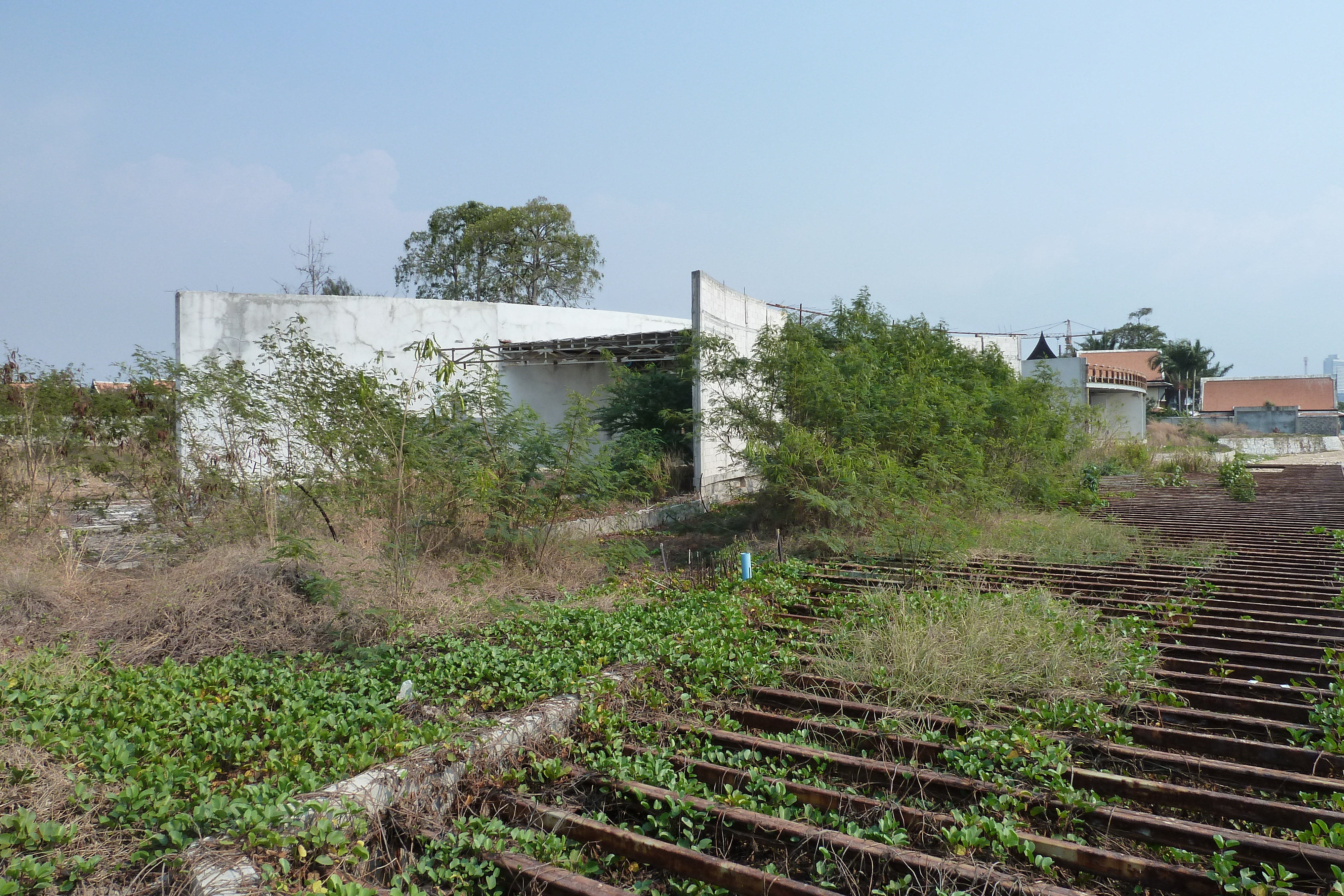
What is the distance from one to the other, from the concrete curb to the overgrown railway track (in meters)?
0.27

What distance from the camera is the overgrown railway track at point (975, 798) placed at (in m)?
2.67

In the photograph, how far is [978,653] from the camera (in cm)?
434

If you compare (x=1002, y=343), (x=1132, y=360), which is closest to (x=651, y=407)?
(x=1002, y=343)

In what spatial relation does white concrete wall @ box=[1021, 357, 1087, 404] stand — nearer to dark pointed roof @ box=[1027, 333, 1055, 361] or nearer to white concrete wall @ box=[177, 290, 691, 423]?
dark pointed roof @ box=[1027, 333, 1055, 361]

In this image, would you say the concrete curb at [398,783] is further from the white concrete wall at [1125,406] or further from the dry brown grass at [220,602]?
the white concrete wall at [1125,406]

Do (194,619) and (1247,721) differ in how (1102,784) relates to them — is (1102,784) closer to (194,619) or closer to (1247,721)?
(1247,721)

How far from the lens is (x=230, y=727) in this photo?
3898mm

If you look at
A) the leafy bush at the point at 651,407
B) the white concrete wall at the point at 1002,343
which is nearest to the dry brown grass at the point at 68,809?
the leafy bush at the point at 651,407

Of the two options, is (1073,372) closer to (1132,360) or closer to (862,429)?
(862,429)

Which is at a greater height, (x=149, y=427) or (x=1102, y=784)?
(x=149, y=427)

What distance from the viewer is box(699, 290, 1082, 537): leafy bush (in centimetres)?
874

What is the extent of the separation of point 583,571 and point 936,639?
3.92m

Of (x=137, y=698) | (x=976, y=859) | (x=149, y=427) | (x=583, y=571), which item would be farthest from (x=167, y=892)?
(x=149, y=427)

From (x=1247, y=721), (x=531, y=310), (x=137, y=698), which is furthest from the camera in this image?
(x=531, y=310)
